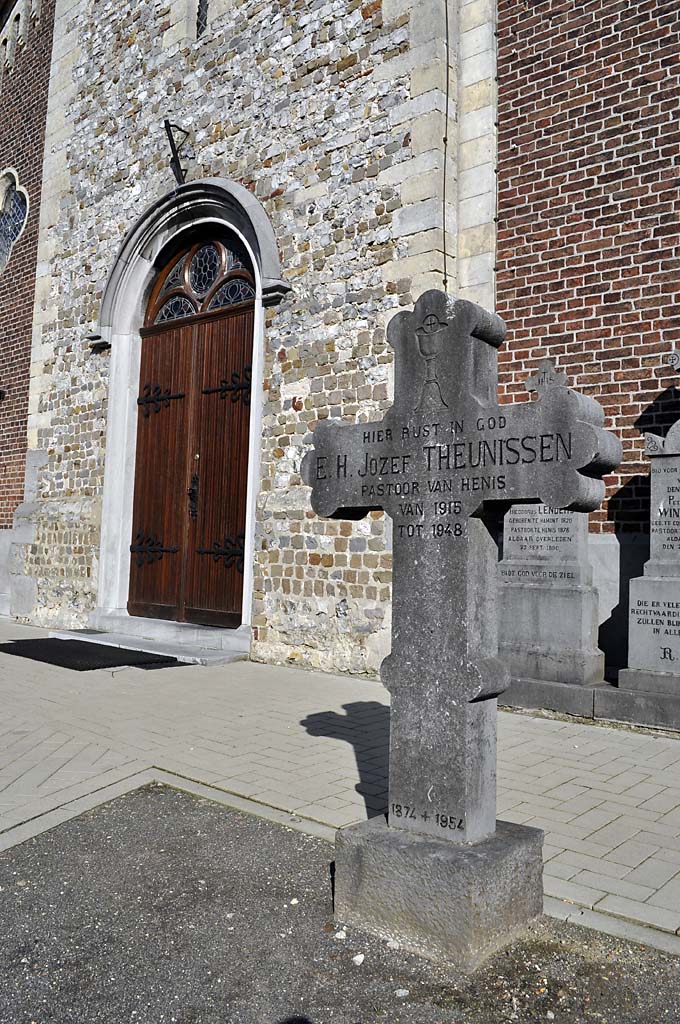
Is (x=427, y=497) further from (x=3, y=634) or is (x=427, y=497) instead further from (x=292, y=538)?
(x=3, y=634)

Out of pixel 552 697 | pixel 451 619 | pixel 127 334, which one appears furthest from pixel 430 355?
pixel 127 334

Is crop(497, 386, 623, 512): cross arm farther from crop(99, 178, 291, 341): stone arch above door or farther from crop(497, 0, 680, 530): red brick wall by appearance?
crop(99, 178, 291, 341): stone arch above door

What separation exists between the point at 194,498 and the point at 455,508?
712 centimetres

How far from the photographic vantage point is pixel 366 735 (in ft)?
16.8

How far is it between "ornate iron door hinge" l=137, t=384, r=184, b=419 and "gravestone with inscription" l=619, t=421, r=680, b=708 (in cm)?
593

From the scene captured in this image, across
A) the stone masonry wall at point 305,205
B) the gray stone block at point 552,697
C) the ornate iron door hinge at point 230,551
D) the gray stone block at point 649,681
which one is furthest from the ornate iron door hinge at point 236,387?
the gray stone block at point 649,681

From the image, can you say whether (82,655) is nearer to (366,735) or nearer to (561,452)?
(366,735)

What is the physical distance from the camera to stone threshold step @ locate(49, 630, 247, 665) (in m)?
8.09

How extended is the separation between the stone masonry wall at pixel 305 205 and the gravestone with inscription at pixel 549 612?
3.93 ft

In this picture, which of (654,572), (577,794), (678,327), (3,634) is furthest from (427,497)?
(3,634)

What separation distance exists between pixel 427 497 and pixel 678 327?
4.61 meters

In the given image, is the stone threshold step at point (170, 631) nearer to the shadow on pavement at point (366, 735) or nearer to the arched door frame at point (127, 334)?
the arched door frame at point (127, 334)

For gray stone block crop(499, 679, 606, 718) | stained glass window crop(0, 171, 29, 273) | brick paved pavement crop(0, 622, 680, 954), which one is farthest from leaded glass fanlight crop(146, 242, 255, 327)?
gray stone block crop(499, 679, 606, 718)

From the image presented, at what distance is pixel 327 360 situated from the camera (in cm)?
793
